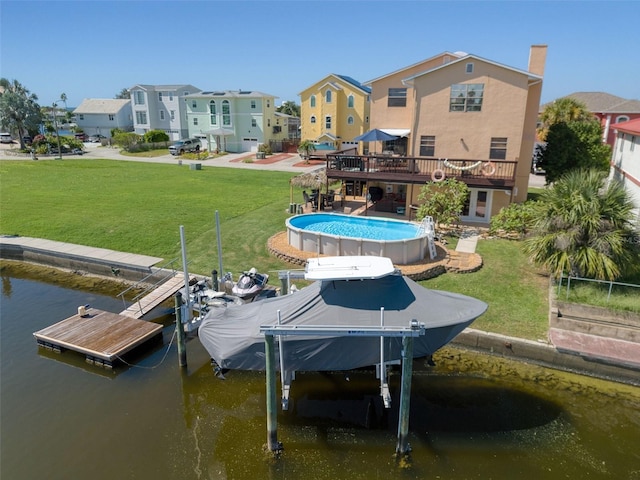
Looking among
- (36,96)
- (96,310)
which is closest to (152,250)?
(96,310)

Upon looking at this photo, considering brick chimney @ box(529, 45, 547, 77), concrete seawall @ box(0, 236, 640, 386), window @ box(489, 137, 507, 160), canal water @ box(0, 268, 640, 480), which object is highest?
brick chimney @ box(529, 45, 547, 77)

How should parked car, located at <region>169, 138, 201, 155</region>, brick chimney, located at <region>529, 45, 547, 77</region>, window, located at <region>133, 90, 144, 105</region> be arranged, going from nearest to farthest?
brick chimney, located at <region>529, 45, 547, 77</region>, parked car, located at <region>169, 138, 201, 155</region>, window, located at <region>133, 90, 144, 105</region>

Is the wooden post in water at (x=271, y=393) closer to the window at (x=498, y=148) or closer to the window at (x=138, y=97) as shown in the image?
the window at (x=498, y=148)

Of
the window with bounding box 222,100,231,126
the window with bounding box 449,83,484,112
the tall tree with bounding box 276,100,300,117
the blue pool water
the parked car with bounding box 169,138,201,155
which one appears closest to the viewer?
the blue pool water

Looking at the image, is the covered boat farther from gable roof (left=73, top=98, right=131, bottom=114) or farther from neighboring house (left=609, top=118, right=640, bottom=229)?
gable roof (left=73, top=98, right=131, bottom=114)

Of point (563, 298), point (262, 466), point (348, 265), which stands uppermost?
point (348, 265)

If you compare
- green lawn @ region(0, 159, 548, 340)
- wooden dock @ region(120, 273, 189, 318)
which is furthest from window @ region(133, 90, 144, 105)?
wooden dock @ region(120, 273, 189, 318)

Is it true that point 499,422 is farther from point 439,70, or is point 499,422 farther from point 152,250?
point 439,70

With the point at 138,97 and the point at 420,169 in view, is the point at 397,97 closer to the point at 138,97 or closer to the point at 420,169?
the point at 420,169
